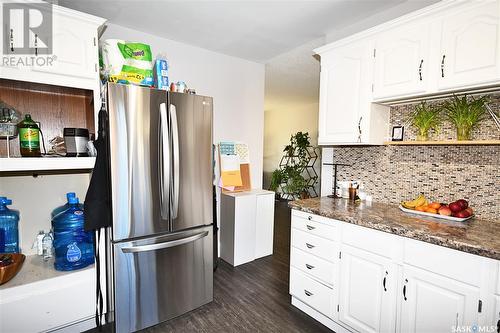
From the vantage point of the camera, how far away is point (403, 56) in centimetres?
182

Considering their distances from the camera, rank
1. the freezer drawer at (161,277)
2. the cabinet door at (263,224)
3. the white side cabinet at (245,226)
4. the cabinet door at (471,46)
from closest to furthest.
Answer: the cabinet door at (471,46) → the freezer drawer at (161,277) → the white side cabinet at (245,226) → the cabinet door at (263,224)

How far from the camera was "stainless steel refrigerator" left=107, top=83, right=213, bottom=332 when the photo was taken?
175 cm

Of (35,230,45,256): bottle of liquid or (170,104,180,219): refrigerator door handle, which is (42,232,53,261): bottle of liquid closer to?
(35,230,45,256): bottle of liquid

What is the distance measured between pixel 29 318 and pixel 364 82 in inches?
120

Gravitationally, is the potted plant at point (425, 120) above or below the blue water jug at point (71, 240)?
above

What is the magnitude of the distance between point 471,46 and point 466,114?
44 cm

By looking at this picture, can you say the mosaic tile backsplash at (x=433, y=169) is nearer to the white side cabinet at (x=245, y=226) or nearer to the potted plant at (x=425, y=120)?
the potted plant at (x=425, y=120)

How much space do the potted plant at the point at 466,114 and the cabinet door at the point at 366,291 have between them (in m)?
1.07

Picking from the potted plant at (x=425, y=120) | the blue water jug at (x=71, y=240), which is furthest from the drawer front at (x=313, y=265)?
the blue water jug at (x=71, y=240)

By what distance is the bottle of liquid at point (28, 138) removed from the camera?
1714mm

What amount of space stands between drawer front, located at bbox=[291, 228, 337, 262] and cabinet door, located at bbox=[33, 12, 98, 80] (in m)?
2.10

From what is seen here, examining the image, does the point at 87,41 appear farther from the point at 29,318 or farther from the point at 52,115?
the point at 29,318
